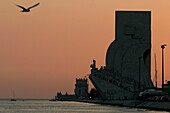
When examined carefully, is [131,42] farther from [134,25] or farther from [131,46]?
[134,25]

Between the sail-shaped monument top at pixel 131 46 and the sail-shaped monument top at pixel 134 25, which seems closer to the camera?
the sail-shaped monument top at pixel 131 46

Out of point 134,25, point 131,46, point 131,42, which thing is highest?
point 134,25

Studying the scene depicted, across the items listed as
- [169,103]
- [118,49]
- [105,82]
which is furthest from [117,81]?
[169,103]

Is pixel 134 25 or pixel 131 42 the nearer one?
pixel 134 25

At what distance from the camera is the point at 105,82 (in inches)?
6068

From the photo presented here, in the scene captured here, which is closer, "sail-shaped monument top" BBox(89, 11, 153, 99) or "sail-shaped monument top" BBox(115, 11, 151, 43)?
"sail-shaped monument top" BBox(89, 11, 153, 99)

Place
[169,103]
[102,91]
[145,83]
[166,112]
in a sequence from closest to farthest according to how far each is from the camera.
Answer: [166,112] < [169,103] < [102,91] < [145,83]

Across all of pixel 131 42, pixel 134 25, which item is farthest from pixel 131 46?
pixel 134 25

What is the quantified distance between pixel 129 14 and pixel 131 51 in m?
10.7

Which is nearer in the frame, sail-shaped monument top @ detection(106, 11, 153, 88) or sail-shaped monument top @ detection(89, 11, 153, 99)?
sail-shaped monument top @ detection(89, 11, 153, 99)

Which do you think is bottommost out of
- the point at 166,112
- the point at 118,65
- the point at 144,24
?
the point at 166,112

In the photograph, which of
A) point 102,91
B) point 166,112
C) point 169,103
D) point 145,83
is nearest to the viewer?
point 166,112

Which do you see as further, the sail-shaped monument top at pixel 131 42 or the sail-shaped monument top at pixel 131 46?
the sail-shaped monument top at pixel 131 42

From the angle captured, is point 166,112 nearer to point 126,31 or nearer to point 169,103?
point 169,103
